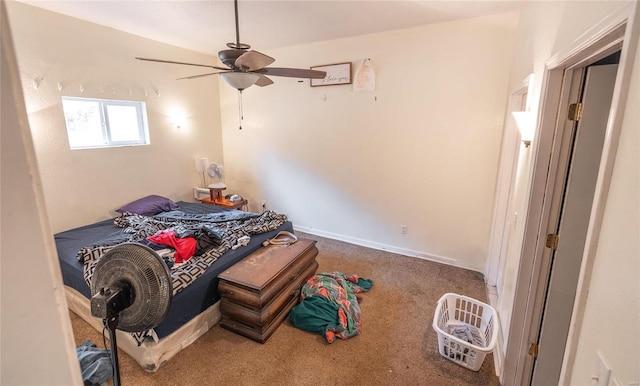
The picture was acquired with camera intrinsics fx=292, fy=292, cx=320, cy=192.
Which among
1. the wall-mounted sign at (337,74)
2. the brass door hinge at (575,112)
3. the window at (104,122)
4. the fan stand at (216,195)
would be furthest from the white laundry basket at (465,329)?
the window at (104,122)

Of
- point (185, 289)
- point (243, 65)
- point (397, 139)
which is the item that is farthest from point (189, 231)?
point (397, 139)

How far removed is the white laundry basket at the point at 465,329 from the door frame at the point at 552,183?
0.18 m

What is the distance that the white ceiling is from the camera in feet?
8.57

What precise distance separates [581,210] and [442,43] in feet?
7.60

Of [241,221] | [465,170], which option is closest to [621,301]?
[465,170]

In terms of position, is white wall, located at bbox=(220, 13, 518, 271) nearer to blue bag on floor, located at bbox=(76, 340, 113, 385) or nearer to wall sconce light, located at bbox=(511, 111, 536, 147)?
wall sconce light, located at bbox=(511, 111, 536, 147)

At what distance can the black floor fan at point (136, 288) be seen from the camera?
42.8 inches

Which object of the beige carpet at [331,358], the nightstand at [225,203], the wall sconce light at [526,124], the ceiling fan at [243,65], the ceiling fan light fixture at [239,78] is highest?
the ceiling fan at [243,65]

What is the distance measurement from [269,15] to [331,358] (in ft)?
10.1

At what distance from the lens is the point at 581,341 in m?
0.90

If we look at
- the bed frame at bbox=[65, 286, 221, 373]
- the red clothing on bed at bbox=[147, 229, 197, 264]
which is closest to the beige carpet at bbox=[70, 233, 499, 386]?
the bed frame at bbox=[65, 286, 221, 373]

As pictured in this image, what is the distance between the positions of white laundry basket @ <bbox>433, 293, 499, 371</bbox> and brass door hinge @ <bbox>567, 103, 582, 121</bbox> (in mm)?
1374

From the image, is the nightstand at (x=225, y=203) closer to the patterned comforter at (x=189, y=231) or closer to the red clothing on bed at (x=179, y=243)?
the patterned comforter at (x=189, y=231)

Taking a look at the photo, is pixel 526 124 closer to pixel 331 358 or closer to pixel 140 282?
pixel 331 358
